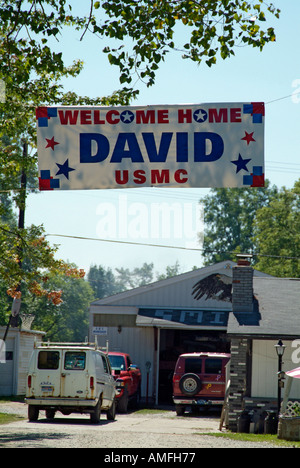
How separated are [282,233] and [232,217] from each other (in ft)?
62.5

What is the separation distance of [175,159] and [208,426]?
37.8 ft

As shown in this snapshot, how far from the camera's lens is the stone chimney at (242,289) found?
23453mm

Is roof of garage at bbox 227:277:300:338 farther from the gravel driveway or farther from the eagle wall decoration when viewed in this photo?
the eagle wall decoration

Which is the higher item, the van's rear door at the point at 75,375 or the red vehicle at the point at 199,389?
the van's rear door at the point at 75,375

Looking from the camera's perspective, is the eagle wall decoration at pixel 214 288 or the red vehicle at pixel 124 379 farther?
the eagle wall decoration at pixel 214 288

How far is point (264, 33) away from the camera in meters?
12.5

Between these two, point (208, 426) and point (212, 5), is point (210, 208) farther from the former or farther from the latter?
point (212, 5)

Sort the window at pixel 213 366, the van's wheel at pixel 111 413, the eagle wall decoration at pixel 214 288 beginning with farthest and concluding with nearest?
the eagle wall decoration at pixel 214 288 < the window at pixel 213 366 < the van's wheel at pixel 111 413

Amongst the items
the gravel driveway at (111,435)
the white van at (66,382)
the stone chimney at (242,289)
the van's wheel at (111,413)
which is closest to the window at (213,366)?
the gravel driveway at (111,435)

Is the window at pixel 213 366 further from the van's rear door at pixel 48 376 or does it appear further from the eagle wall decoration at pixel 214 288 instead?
the eagle wall decoration at pixel 214 288

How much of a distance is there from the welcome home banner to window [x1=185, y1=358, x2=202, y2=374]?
15.1 metres

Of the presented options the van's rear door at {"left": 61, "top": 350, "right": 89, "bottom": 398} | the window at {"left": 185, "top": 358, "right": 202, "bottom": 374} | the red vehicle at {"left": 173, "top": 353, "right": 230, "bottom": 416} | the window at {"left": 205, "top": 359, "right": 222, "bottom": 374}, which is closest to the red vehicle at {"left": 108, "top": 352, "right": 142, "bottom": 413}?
the red vehicle at {"left": 173, "top": 353, "right": 230, "bottom": 416}

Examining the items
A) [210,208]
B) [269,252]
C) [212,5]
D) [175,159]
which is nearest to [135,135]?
[175,159]

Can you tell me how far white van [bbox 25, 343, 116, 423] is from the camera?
771 inches
